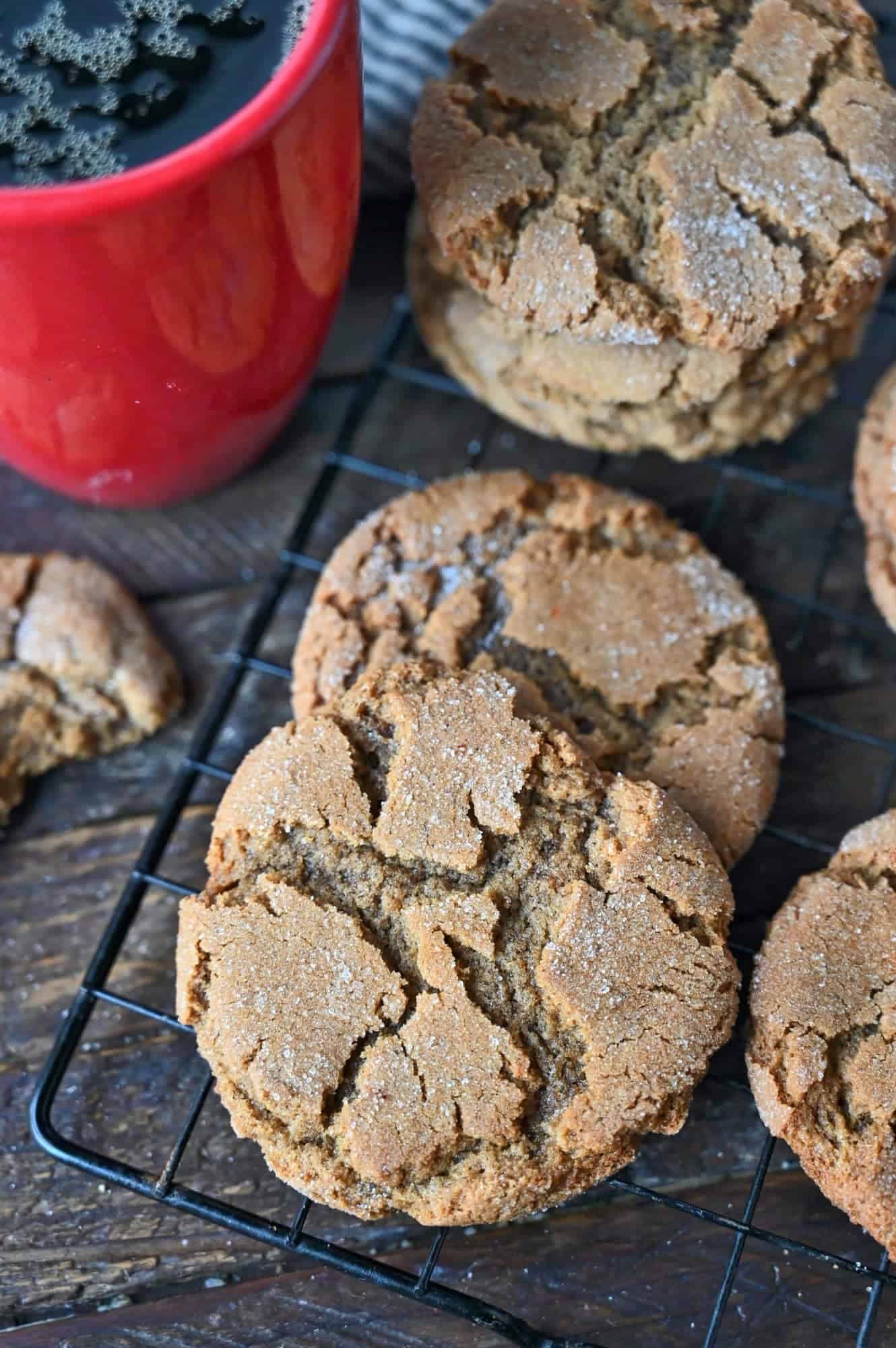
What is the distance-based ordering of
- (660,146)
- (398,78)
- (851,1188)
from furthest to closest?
(398,78) < (660,146) < (851,1188)

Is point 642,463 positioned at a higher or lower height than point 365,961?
higher

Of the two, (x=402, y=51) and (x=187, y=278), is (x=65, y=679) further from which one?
(x=402, y=51)

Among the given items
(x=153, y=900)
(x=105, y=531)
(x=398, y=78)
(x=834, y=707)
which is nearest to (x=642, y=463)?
(x=834, y=707)

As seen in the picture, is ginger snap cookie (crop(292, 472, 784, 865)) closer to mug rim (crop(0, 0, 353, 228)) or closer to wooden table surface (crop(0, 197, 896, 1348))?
wooden table surface (crop(0, 197, 896, 1348))

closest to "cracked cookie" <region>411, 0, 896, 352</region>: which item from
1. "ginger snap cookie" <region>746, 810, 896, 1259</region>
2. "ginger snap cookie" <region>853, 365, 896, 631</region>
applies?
"ginger snap cookie" <region>853, 365, 896, 631</region>

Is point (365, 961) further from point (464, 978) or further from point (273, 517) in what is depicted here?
point (273, 517)

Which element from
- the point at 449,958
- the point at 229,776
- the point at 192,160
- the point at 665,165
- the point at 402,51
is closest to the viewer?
the point at 192,160

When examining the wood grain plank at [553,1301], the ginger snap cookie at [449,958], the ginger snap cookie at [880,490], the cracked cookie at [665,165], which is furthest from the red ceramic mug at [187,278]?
the wood grain plank at [553,1301]

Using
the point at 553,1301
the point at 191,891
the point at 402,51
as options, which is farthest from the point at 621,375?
the point at 553,1301
